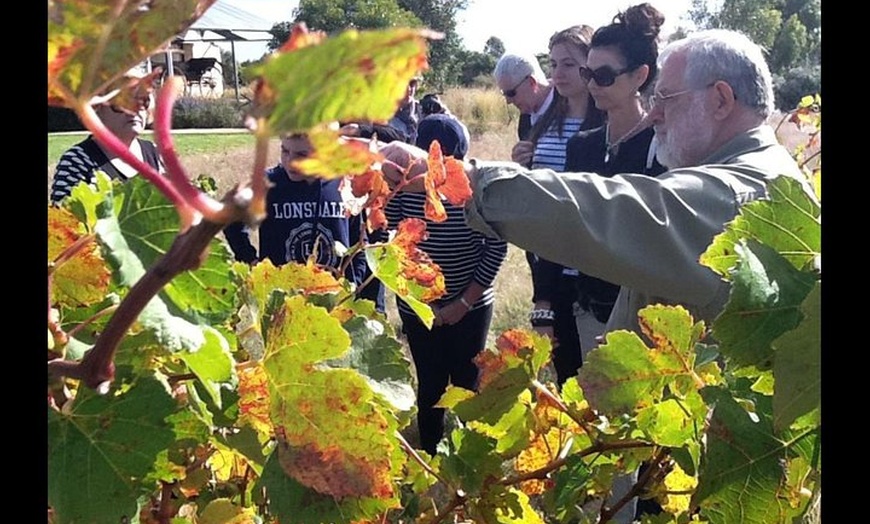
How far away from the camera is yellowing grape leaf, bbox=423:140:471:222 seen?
85 cm

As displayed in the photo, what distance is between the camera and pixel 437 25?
77.1ft

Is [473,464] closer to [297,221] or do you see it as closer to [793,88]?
[297,221]

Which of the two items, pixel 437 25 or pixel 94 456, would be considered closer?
pixel 94 456

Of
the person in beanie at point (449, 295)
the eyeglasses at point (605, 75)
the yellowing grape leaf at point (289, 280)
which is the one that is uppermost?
the eyeglasses at point (605, 75)

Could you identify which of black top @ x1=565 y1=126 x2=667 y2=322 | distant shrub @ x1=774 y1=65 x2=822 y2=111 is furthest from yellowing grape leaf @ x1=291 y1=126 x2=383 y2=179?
distant shrub @ x1=774 y1=65 x2=822 y2=111

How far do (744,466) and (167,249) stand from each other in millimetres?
409

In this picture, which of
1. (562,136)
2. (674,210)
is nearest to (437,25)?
(562,136)

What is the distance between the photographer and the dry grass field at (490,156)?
5.15m

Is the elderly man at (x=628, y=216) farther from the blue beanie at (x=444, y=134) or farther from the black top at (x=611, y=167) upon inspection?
the blue beanie at (x=444, y=134)

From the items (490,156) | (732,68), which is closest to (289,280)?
(732,68)

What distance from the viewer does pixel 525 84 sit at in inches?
119

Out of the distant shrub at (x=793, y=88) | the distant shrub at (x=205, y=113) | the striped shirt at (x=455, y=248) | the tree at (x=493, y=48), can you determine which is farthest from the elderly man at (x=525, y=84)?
the tree at (x=493, y=48)

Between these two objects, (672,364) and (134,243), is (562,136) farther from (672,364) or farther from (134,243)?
(134,243)
